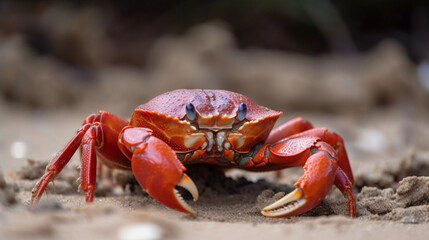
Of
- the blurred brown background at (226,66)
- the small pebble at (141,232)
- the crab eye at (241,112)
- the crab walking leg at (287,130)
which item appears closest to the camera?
the small pebble at (141,232)

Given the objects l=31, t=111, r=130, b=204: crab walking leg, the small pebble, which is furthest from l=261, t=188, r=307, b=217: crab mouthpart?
l=31, t=111, r=130, b=204: crab walking leg

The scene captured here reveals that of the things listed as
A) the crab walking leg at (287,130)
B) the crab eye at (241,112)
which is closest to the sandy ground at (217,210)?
the crab walking leg at (287,130)

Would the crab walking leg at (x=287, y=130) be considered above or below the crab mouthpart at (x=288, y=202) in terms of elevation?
above

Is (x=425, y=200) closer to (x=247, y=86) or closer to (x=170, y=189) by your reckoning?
(x=170, y=189)

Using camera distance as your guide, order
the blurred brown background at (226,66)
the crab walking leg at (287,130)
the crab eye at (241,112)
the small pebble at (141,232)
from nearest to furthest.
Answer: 1. the small pebble at (141,232)
2. the crab eye at (241,112)
3. the crab walking leg at (287,130)
4. the blurred brown background at (226,66)

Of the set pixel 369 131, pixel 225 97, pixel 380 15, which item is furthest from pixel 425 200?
pixel 380 15

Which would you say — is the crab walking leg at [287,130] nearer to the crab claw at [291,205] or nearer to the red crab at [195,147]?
the red crab at [195,147]

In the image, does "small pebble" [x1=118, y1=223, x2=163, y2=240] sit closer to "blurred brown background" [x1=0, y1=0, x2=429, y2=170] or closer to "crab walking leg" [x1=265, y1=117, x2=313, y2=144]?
"crab walking leg" [x1=265, y1=117, x2=313, y2=144]

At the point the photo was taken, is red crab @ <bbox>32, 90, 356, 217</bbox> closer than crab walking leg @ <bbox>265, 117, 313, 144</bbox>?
Yes
